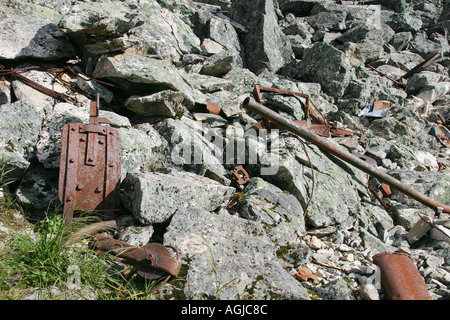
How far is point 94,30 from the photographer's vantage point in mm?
4379

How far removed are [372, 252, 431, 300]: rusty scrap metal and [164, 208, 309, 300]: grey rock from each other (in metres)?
0.91

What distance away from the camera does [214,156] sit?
4262mm

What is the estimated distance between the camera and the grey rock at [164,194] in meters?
2.94

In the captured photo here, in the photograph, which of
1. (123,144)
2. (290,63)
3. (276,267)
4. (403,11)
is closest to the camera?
(276,267)

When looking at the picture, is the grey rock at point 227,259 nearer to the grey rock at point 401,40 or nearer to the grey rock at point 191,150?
the grey rock at point 191,150

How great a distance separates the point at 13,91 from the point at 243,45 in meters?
6.33

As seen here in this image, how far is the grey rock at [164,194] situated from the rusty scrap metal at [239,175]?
562mm

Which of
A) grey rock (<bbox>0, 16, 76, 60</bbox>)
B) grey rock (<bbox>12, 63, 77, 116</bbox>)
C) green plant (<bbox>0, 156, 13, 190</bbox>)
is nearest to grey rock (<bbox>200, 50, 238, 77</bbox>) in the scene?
grey rock (<bbox>0, 16, 76, 60</bbox>)

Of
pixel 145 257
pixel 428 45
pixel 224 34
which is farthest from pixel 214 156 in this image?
pixel 428 45

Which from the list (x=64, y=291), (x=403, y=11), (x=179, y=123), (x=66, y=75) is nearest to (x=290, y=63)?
(x=179, y=123)

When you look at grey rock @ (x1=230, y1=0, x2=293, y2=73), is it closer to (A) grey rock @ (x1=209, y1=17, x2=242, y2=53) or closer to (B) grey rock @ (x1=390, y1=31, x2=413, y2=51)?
(A) grey rock @ (x1=209, y1=17, x2=242, y2=53)

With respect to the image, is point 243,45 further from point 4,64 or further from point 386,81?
point 4,64

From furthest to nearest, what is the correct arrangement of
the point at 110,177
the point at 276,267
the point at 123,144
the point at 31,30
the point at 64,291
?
the point at 31,30 < the point at 123,144 < the point at 110,177 < the point at 276,267 < the point at 64,291

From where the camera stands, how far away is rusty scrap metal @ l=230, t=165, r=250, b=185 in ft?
13.2
